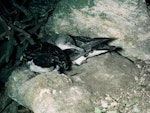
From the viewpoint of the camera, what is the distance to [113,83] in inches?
148

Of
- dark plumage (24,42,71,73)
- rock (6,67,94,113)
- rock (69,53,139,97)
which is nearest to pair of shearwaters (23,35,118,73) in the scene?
dark plumage (24,42,71,73)

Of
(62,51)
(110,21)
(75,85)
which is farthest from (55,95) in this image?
(110,21)

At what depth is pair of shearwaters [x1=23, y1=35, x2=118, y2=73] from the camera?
388 cm

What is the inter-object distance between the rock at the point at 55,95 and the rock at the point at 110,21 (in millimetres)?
1046

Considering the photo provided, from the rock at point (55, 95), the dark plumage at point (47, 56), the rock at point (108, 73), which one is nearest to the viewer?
the rock at point (55, 95)

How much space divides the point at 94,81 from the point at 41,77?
752 mm

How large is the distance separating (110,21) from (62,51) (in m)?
0.86

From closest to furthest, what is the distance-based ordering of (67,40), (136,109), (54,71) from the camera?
1. (136,109)
2. (54,71)
3. (67,40)

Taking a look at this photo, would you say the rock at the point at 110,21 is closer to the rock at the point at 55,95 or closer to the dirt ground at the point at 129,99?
the dirt ground at the point at 129,99

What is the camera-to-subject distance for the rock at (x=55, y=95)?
10.6 ft

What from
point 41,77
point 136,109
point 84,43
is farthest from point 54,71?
point 136,109

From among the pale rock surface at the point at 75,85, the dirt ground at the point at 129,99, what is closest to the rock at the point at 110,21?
the pale rock surface at the point at 75,85

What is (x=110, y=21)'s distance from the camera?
4070 mm

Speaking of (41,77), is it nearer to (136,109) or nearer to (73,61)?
(73,61)
